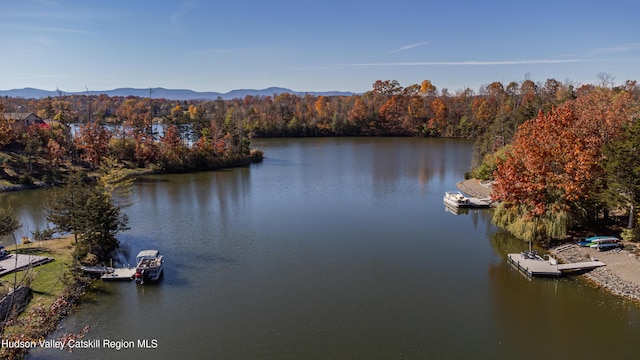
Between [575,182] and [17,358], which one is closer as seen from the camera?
[17,358]

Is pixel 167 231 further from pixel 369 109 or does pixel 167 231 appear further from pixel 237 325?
pixel 369 109

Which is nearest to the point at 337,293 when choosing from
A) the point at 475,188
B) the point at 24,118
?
the point at 475,188

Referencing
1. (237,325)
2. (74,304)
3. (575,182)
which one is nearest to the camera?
(237,325)

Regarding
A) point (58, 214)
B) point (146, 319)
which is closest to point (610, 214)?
point (146, 319)

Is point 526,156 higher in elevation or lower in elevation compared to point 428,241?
higher

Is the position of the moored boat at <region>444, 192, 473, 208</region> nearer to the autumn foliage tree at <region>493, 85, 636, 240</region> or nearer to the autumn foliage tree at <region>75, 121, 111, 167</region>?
the autumn foliage tree at <region>493, 85, 636, 240</region>

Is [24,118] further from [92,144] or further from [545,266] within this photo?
[545,266]

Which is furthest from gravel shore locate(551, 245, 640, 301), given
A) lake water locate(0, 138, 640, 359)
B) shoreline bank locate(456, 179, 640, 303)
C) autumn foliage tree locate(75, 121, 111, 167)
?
autumn foliage tree locate(75, 121, 111, 167)

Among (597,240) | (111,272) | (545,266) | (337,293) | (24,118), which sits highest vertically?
(24,118)
